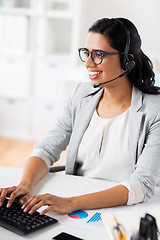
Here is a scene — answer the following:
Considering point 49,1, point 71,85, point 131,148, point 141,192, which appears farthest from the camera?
point 49,1

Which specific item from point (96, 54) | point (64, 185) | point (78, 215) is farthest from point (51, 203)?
point (96, 54)

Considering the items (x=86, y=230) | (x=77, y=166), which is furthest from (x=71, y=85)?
(x=86, y=230)

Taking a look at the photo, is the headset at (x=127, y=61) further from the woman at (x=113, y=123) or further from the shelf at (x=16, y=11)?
the shelf at (x=16, y=11)

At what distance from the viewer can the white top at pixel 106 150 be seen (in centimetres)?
150

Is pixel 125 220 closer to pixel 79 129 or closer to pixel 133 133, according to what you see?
pixel 133 133

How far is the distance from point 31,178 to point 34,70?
272 centimetres

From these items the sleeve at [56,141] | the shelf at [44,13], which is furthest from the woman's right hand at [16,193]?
the shelf at [44,13]

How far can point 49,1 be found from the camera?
12.6ft

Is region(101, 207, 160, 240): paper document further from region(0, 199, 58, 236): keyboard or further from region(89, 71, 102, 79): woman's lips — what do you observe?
region(89, 71, 102, 79): woman's lips

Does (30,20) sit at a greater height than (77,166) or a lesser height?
greater

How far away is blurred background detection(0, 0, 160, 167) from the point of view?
12.6 feet

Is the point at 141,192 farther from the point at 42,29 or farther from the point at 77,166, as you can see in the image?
the point at 42,29

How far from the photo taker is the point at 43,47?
390cm

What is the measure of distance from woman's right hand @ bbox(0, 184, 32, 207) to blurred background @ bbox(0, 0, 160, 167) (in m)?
2.56
